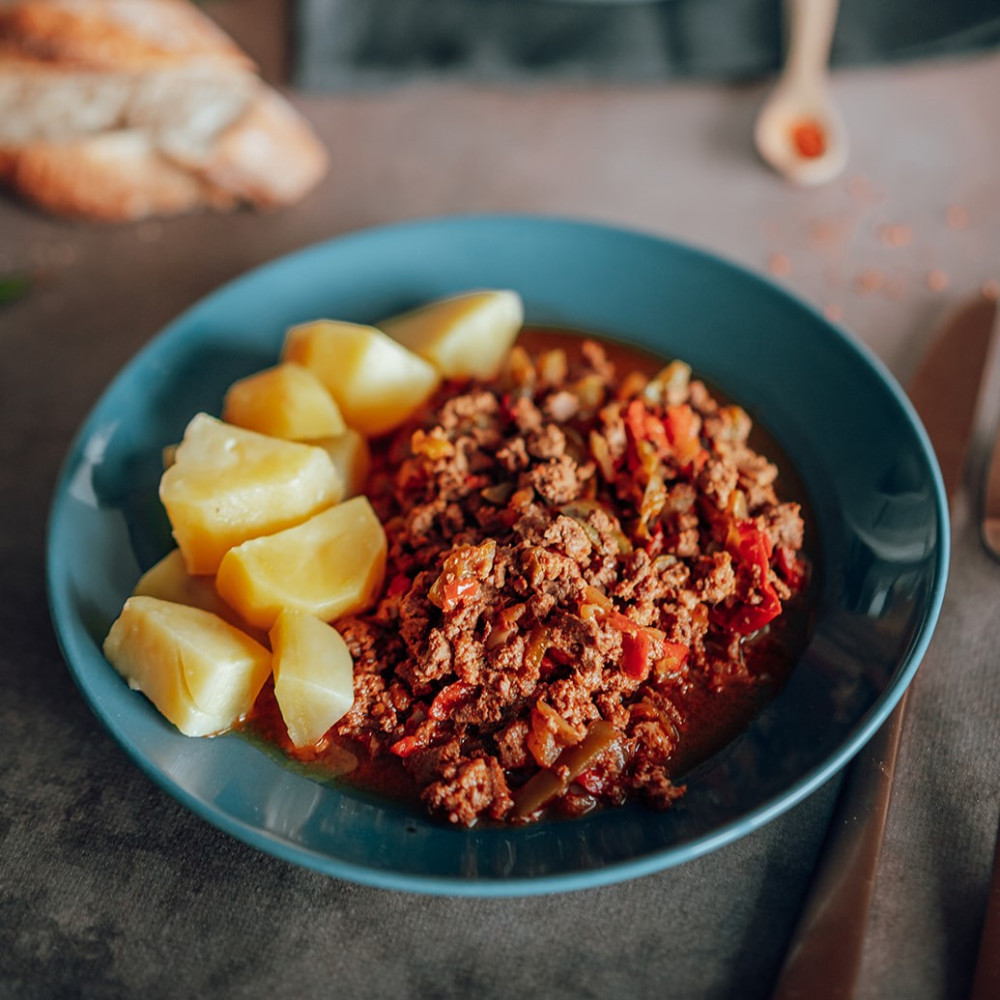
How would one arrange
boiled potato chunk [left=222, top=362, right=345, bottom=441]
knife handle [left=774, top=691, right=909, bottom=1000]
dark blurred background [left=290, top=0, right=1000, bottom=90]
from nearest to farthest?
knife handle [left=774, top=691, right=909, bottom=1000]
boiled potato chunk [left=222, top=362, right=345, bottom=441]
dark blurred background [left=290, top=0, right=1000, bottom=90]

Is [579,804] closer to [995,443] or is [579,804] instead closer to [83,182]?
[995,443]

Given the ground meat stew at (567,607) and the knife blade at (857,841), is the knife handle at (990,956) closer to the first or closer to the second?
the knife blade at (857,841)

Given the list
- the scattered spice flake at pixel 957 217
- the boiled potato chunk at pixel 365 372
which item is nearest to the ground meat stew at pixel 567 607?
the boiled potato chunk at pixel 365 372

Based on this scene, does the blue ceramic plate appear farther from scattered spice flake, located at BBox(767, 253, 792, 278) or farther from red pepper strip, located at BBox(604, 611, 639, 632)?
scattered spice flake, located at BBox(767, 253, 792, 278)

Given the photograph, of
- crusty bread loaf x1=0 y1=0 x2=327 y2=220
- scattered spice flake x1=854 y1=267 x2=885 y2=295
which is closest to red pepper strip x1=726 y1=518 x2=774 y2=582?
scattered spice flake x1=854 y1=267 x2=885 y2=295

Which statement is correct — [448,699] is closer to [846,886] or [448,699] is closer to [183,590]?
[183,590]

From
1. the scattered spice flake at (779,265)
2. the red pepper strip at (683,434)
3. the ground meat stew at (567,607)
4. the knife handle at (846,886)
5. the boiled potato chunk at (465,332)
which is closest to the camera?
the knife handle at (846,886)

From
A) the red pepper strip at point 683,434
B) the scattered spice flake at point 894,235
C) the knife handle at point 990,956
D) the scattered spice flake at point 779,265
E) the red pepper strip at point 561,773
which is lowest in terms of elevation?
the knife handle at point 990,956
